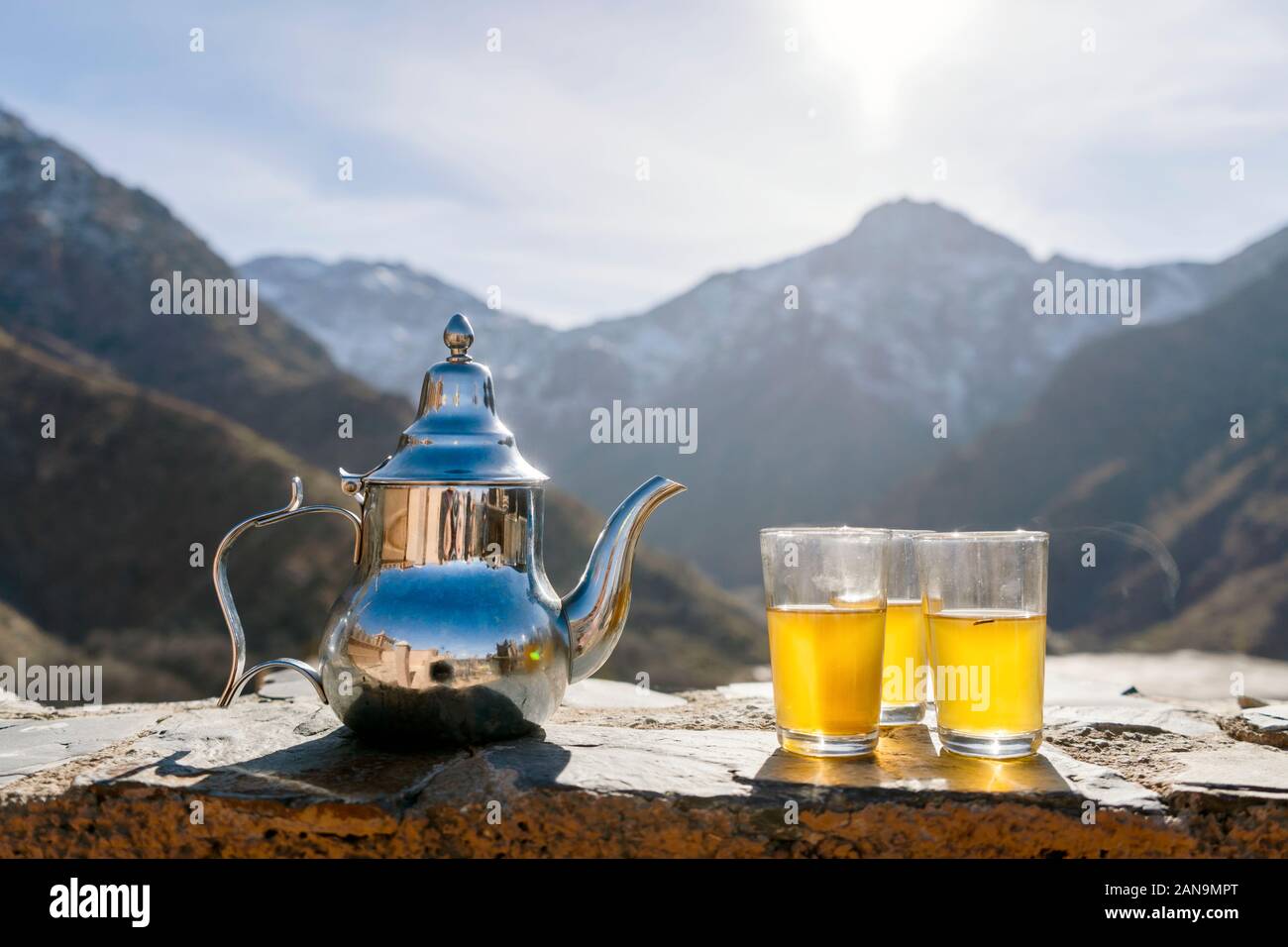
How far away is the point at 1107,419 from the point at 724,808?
56345 millimetres

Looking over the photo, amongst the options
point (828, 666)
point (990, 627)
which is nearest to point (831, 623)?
point (828, 666)

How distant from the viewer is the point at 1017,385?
86.6 meters

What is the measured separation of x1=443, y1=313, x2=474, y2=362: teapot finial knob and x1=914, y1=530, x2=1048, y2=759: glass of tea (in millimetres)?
939

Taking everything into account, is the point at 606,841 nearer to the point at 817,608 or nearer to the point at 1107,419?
the point at 817,608

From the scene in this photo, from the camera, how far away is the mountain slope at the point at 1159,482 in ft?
123

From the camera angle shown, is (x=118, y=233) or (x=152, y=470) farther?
(x=118, y=233)

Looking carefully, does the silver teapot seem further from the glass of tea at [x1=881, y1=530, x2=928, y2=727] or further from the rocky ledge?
the glass of tea at [x1=881, y1=530, x2=928, y2=727]

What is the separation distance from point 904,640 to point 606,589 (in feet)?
1.92

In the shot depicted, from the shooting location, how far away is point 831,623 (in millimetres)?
1662

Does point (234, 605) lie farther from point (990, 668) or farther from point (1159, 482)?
point (1159, 482)

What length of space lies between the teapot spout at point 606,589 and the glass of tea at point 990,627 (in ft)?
1.95
